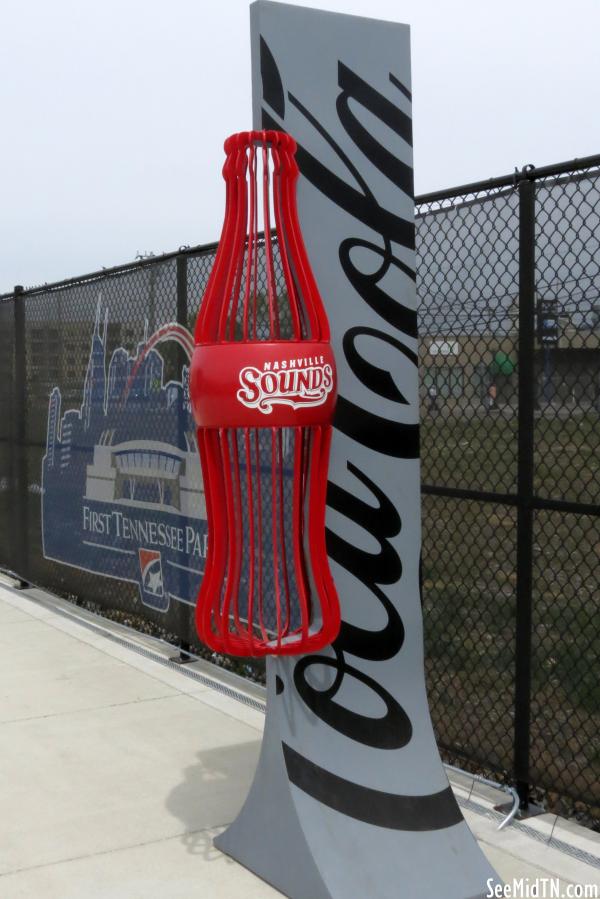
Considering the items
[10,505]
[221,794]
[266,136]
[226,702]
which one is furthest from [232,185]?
[10,505]

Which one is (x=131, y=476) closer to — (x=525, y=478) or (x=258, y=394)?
(x=525, y=478)

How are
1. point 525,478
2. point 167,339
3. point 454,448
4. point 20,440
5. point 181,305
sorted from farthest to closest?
point 20,440 < point 167,339 < point 181,305 < point 454,448 < point 525,478

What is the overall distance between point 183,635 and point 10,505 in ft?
11.3

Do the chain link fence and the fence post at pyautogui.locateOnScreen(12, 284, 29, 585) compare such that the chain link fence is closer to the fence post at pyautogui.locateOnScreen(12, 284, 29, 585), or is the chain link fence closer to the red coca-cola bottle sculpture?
the fence post at pyautogui.locateOnScreen(12, 284, 29, 585)

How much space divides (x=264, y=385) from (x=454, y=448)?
9.65ft

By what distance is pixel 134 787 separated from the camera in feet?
15.7

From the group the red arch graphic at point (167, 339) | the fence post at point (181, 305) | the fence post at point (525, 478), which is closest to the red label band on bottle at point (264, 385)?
the fence post at point (525, 478)

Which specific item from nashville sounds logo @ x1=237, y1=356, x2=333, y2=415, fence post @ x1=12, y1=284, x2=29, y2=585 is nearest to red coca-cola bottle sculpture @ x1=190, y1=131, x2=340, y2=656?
nashville sounds logo @ x1=237, y1=356, x2=333, y2=415

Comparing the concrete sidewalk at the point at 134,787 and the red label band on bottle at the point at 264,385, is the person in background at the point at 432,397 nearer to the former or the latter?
the red label band on bottle at the point at 264,385
